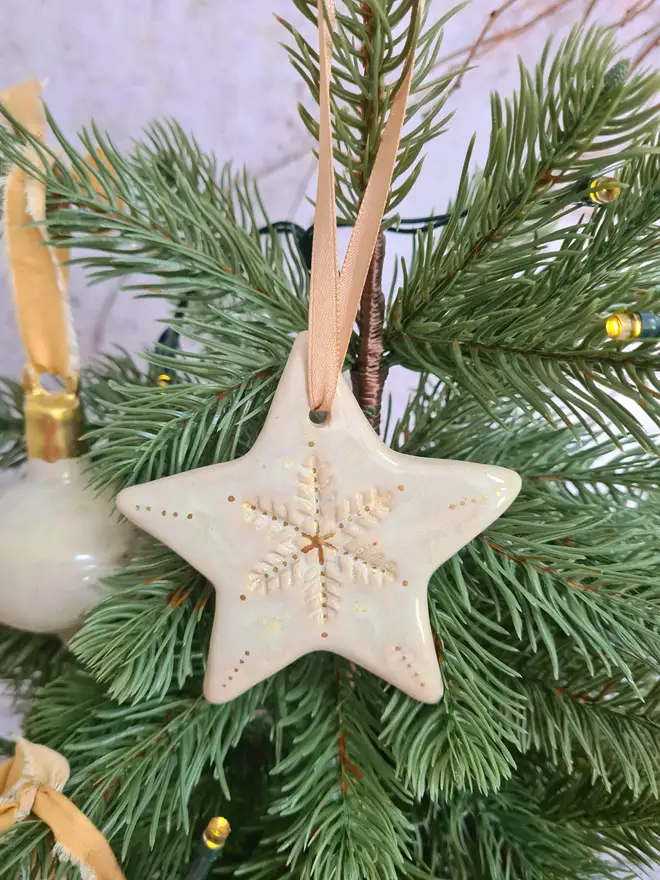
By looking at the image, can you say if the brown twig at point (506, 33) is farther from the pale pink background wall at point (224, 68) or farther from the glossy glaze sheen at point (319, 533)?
the glossy glaze sheen at point (319, 533)

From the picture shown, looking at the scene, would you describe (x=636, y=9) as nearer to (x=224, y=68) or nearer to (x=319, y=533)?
(x=224, y=68)

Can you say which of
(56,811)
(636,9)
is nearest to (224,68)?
(636,9)

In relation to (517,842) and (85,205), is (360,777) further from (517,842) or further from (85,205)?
(85,205)

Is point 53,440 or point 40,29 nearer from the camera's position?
point 53,440

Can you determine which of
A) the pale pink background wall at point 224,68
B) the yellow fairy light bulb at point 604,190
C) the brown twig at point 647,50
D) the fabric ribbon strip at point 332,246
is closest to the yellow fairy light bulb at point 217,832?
the fabric ribbon strip at point 332,246

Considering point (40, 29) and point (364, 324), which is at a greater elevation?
point (40, 29)

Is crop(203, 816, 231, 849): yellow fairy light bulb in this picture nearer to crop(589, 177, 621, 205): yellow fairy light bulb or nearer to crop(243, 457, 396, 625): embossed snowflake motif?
crop(243, 457, 396, 625): embossed snowflake motif

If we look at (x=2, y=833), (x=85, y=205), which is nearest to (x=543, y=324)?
(x=85, y=205)
